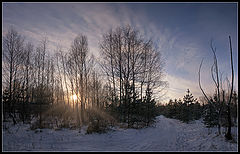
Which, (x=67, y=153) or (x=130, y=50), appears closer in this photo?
(x=67, y=153)

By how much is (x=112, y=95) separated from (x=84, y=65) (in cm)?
529

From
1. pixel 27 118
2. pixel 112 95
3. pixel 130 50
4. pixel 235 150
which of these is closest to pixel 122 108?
pixel 112 95

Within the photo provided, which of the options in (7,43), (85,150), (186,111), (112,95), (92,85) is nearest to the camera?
(85,150)

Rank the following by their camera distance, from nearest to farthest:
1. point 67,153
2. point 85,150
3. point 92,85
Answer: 1. point 67,153
2. point 85,150
3. point 92,85

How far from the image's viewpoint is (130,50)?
1548cm

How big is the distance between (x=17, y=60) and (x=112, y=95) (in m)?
12.4

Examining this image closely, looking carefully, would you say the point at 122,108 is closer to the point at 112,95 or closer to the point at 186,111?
the point at 112,95

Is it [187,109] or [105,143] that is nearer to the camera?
[105,143]

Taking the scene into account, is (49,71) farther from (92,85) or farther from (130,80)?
(130,80)

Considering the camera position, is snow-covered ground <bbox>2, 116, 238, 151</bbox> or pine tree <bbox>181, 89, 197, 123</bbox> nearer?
snow-covered ground <bbox>2, 116, 238, 151</bbox>

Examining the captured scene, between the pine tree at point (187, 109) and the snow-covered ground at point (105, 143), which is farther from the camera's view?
the pine tree at point (187, 109)

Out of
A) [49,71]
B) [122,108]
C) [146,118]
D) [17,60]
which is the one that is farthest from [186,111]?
[17,60]

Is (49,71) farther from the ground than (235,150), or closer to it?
farther from the ground

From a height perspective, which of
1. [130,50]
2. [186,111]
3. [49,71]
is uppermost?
[130,50]
